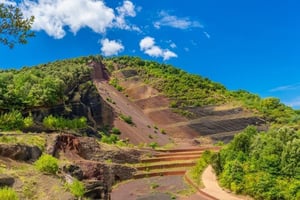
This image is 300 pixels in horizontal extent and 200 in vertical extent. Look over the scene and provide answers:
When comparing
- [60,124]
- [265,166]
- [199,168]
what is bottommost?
[265,166]

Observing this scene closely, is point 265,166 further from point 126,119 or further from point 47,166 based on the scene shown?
point 126,119

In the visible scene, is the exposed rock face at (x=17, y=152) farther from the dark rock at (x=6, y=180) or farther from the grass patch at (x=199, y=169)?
the grass patch at (x=199, y=169)

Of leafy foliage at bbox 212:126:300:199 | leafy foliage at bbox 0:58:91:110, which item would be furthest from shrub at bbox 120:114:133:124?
leafy foliage at bbox 212:126:300:199

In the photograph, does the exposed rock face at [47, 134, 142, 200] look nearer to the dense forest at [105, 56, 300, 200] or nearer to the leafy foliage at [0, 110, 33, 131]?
the leafy foliage at [0, 110, 33, 131]

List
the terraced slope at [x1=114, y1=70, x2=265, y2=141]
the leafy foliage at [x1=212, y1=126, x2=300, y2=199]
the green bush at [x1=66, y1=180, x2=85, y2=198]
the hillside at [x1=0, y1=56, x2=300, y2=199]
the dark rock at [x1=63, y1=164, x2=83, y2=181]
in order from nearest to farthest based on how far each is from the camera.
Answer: the green bush at [x1=66, y1=180, x2=85, y2=198] → the dark rock at [x1=63, y1=164, x2=83, y2=181] → the hillside at [x1=0, y1=56, x2=300, y2=199] → the leafy foliage at [x1=212, y1=126, x2=300, y2=199] → the terraced slope at [x1=114, y1=70, x2=265, y2=141]

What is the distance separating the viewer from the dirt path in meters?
17.3

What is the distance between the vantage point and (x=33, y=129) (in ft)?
77.2

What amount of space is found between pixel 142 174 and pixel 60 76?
1600 cm

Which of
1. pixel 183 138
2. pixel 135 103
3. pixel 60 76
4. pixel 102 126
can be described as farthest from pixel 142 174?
pixel 135 103

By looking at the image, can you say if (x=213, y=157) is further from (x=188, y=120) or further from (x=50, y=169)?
(x=188, y=120)

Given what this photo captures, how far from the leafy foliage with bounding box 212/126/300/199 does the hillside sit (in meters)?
0.84

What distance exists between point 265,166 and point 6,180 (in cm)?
1132

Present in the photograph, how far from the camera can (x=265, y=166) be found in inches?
652

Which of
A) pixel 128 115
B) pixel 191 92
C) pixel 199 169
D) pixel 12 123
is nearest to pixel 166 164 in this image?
pixel 199 169
